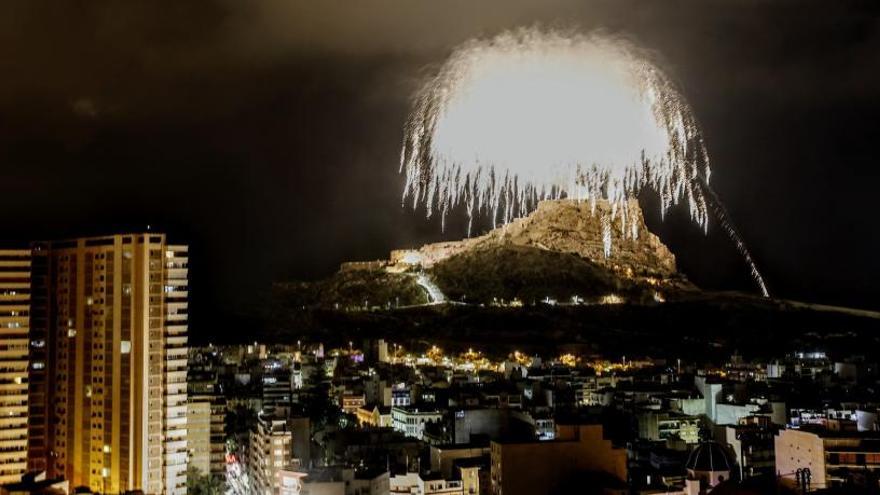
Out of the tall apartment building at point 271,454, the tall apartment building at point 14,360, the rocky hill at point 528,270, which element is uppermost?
the rocky hill at point 528,270

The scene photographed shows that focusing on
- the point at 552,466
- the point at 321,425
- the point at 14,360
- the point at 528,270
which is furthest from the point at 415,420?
the point at 528,270

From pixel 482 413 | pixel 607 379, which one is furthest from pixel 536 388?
pixel 482 413

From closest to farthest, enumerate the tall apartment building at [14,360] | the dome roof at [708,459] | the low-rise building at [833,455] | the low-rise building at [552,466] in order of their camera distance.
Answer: the low-rise building at [833,455], the dome roof at [708,459], the low-rise building at [552,466], the tall apartment building at [14,360]

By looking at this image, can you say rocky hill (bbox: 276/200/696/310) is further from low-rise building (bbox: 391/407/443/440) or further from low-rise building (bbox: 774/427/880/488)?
low-rise building (bbox: 774/427/880/488)

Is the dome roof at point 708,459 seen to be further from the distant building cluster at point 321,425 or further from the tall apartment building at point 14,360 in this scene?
the tall apartment building at point 14,360

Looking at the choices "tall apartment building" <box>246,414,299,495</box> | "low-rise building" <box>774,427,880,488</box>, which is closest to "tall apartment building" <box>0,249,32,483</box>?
"tall apartment building" <box>246,414,299,495</box>

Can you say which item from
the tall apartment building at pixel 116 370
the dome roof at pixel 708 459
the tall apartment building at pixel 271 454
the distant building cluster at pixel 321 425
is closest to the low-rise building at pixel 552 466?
the distant building cluster at pixel 321 425

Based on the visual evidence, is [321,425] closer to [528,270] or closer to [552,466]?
[552,466]

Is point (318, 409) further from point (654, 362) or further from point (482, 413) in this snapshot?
point (654, 362)
